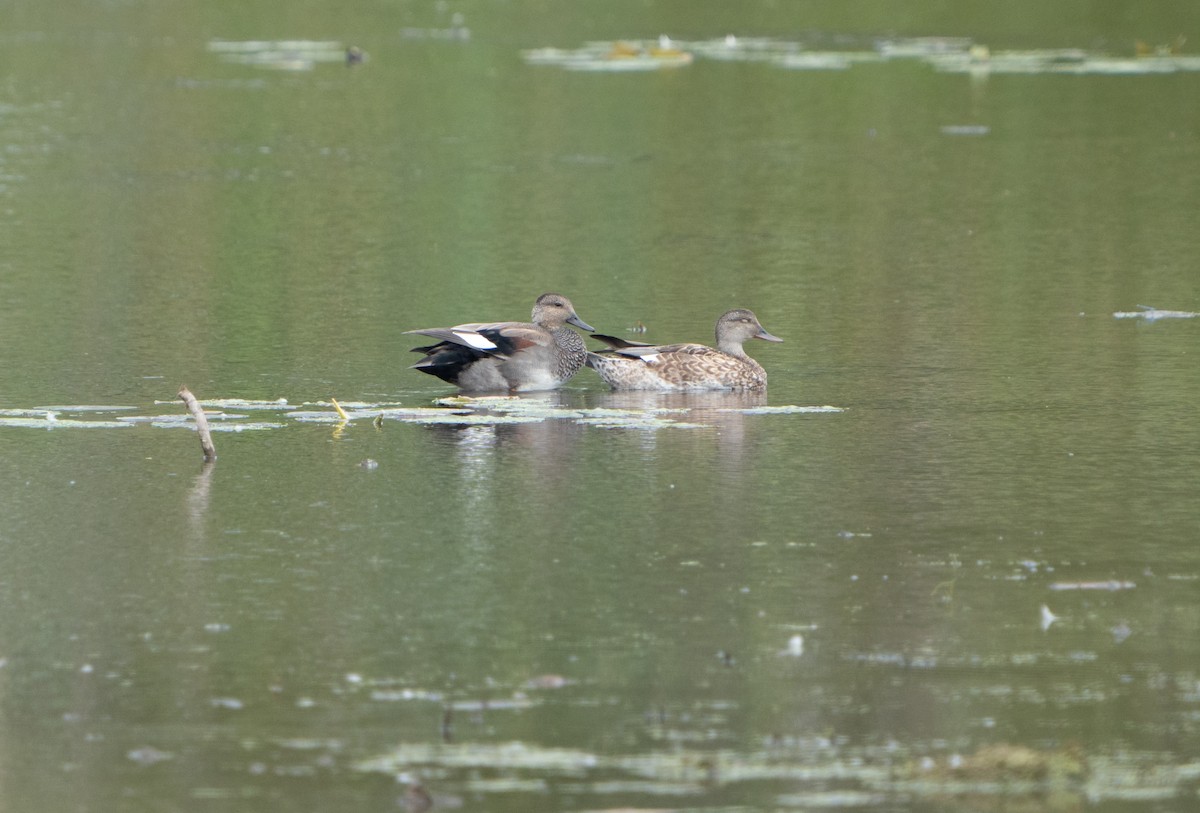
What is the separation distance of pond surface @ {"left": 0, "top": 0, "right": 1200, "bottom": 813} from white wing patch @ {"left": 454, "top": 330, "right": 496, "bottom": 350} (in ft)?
1.30

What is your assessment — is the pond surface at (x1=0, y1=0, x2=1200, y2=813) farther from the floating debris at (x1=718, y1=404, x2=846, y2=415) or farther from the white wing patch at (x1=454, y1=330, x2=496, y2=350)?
the white wing patch at (x1=454, y1=330, x2=496, y2=350)

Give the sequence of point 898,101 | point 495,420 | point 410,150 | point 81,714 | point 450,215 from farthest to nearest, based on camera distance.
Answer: point 898,101 → point 410,150 → point 450,215 → point 495,420 → point 81,714

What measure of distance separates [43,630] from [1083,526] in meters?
3.56

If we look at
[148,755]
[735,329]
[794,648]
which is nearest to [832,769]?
[794,648]

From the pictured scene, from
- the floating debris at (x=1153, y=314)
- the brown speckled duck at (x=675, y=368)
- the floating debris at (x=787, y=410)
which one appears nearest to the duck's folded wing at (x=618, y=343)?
the brown speckled duck at (x=675, y=368)

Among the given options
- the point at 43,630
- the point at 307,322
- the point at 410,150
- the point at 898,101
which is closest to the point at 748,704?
the point at 43,630

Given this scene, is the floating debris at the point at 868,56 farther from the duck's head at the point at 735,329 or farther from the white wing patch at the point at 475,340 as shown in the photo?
the white wing patch at the point at 475,340

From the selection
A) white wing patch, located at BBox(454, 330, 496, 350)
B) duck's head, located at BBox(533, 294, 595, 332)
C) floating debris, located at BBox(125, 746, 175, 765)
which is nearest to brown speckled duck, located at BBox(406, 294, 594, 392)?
white wing patch, located at BBox(454, 330, 496, 350)

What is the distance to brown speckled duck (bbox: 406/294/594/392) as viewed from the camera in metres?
10.5

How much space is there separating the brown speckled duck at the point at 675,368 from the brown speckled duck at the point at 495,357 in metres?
0.29

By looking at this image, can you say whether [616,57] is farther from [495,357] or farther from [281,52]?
[495,357]

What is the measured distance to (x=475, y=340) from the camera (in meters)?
10.5

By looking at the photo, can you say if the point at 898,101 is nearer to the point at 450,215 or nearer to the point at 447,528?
the point at 450,215

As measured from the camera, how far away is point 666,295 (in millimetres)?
13477
